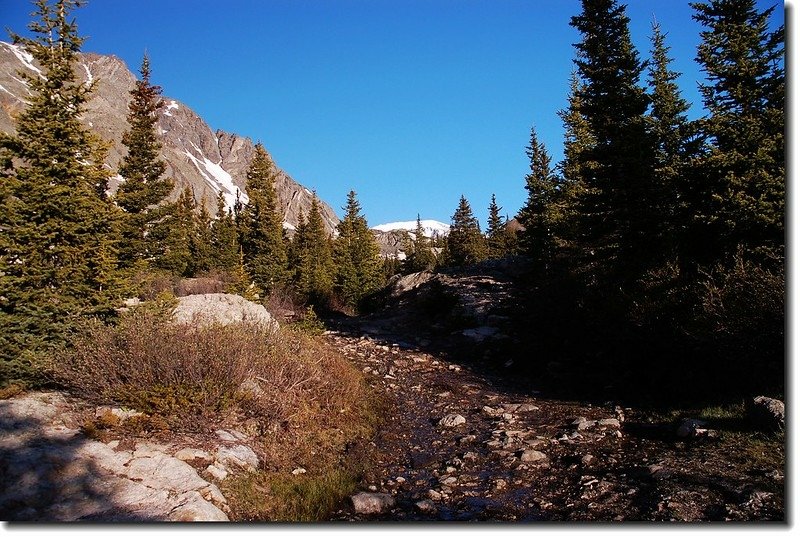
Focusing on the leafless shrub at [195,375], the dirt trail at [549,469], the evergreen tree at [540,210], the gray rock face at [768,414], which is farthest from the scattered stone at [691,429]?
the evergreen tree at [540,210]

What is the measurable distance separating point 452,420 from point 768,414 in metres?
5.37

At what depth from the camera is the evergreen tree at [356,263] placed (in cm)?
4116

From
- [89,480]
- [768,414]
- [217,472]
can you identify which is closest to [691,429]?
[768,414]

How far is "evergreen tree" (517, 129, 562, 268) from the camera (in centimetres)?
2770

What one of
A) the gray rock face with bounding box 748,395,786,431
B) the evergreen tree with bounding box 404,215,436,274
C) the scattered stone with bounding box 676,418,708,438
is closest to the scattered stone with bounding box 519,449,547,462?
the scattered stone with bounding box 676,418,708,438

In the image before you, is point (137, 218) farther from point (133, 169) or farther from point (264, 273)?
point (264, 273)

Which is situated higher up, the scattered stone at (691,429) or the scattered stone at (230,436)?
the scattered stone at (230,436)

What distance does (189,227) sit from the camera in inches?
1789

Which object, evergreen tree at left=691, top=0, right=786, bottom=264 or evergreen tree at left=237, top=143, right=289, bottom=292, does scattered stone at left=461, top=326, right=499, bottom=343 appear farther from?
evergreen tree at left=237, top=143, right=289, bottom=292

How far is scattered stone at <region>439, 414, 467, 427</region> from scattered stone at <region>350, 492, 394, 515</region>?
11.9ft

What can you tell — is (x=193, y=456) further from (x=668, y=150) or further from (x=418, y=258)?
(x=418, y=258)

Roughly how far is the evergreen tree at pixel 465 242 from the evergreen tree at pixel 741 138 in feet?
141

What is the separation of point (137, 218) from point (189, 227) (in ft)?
69.2

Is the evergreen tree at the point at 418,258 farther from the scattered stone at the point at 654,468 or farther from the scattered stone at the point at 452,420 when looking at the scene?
the scattered stone at the point at 654,468
